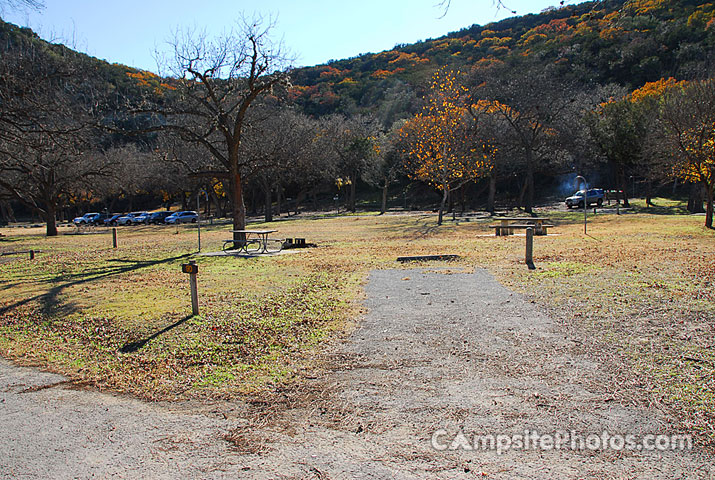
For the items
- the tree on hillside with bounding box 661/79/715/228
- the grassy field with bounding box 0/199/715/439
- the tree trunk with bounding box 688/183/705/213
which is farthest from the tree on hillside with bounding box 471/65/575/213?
the grassy field with bounding box 0/199/715/439

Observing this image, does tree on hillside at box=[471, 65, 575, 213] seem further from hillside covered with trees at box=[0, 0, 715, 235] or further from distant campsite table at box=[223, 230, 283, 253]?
distant campsite table at box=[223, 230, 283, 253]

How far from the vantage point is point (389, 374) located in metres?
5.20

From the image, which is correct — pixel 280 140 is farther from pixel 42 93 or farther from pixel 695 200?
pixel 695 200

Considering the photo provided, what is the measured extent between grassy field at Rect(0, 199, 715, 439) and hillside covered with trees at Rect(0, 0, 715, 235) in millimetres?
3470

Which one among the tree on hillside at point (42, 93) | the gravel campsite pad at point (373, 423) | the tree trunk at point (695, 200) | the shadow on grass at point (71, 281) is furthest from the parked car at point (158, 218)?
the gravel campsite pad at point (373, 423)

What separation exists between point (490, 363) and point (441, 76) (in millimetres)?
30598

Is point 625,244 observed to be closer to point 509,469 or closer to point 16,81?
point 509,469

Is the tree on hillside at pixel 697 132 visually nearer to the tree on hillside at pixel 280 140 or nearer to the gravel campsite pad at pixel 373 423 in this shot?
the gravel campsite pad at pixel 373 423

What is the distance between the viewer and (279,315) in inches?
310

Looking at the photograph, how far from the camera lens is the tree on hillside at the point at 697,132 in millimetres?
21172

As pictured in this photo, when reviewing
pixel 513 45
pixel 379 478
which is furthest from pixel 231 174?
pixel 513 45

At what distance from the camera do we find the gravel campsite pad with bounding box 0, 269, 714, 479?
338 centimetres

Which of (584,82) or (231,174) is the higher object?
(584,82)

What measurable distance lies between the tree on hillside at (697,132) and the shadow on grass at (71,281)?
2134cm
